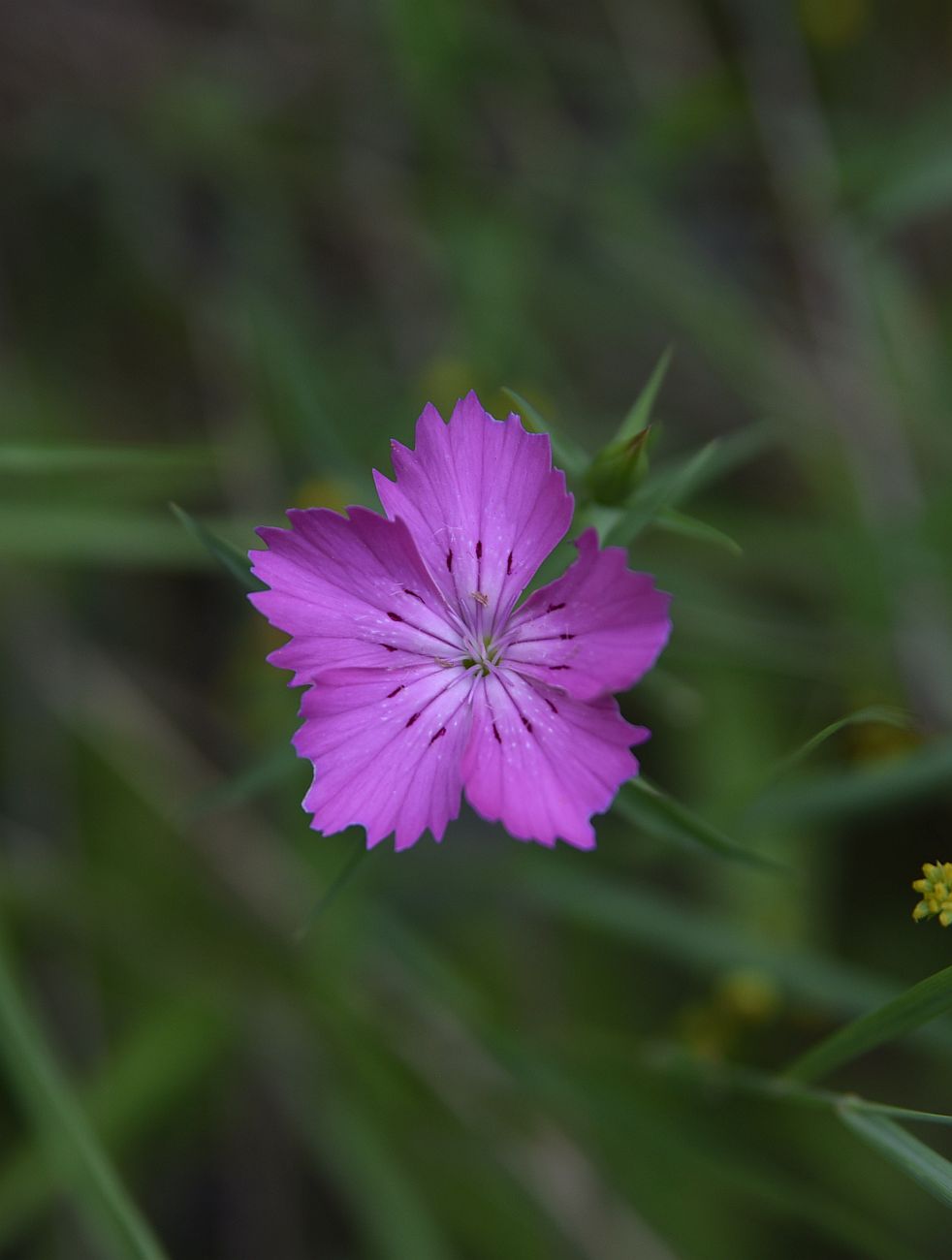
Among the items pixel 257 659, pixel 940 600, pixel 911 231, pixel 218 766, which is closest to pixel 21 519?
pixel 257 659

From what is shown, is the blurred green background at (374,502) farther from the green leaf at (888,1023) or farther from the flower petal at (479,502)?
the flower petal at (479,502)

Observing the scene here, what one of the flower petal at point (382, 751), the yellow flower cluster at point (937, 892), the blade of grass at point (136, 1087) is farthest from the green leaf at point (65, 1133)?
the yellow flower cluster at point (937, 892)

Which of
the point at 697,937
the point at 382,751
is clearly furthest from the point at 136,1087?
the point at 382,751

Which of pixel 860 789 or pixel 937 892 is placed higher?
pixel 860 789

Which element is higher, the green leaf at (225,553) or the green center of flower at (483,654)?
the green center of flower at (483,654)

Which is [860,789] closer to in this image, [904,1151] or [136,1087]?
[904,1151]
